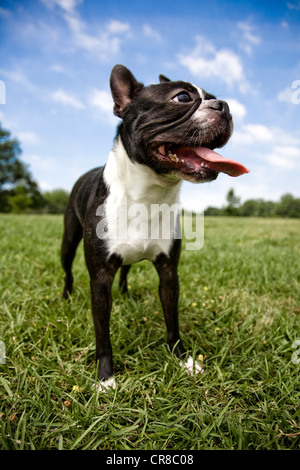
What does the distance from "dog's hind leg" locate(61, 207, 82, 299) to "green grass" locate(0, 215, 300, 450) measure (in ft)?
0.36

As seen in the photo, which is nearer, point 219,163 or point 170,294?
point 219,163

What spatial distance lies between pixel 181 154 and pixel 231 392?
1540mm

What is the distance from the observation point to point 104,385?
2.03 metres

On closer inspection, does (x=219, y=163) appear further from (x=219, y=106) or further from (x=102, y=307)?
(x=102, y=307)

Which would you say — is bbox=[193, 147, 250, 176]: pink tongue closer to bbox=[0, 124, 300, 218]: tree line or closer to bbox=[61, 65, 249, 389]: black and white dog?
bbox=[61, 65, 249, 389]: black and white dog

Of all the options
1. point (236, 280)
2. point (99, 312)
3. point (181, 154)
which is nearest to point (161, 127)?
point (181, 154)

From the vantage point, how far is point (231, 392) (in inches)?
79.7

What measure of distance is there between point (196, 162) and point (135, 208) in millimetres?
516

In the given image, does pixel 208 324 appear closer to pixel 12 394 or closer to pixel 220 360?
pixel 220 360

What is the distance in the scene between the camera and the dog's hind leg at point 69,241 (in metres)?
3.32

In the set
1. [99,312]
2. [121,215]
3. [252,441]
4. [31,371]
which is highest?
[121,215]
